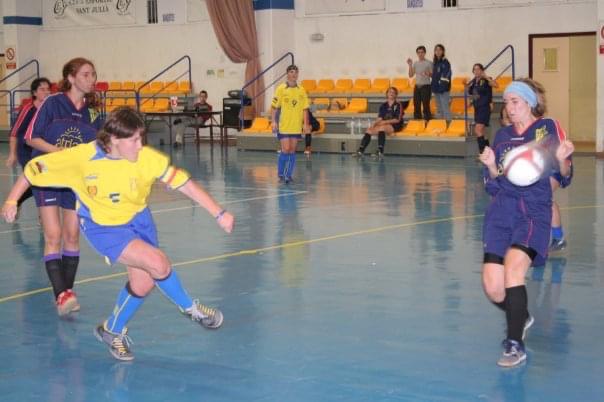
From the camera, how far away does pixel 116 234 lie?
609 cm

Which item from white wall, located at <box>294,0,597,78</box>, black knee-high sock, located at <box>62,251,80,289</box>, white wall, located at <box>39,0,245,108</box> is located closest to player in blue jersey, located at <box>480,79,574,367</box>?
black knee-high sock, located at <box>62,251,80,289</box>

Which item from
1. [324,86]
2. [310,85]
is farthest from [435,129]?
[310,85]

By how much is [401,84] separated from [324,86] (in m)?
2.55

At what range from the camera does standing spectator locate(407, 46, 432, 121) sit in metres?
24.0

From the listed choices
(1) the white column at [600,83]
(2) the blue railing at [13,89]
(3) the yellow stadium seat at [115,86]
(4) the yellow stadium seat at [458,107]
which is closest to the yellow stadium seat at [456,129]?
(4) the yellow stadium seat at [458,107]

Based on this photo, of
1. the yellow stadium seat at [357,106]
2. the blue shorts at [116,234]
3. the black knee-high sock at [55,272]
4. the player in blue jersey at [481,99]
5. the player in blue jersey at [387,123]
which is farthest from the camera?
the yellow stadium seat at [357,106]

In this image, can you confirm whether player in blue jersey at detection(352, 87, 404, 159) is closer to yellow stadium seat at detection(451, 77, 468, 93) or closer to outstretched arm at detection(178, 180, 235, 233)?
yellow stadium seat at detection(451, 77, 468, 93)

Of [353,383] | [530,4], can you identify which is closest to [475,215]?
[353,383]

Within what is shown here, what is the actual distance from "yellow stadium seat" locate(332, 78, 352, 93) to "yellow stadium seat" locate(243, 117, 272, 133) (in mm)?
2247

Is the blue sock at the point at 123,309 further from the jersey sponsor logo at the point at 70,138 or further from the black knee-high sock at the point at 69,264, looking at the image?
the jersey sponsor logo at the point at 70,138

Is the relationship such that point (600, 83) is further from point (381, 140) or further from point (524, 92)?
point (524, 92)

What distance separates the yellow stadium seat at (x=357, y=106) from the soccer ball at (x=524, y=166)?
68.2ft

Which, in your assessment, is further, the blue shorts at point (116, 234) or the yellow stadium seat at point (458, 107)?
the yellow stadium seat at point (458, 107)

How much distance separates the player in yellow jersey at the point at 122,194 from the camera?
6.00m
